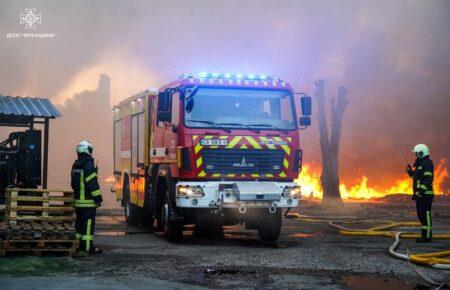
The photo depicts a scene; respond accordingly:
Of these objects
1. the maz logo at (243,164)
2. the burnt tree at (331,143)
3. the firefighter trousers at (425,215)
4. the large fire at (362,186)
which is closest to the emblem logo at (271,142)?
the maz logo at (243,164)

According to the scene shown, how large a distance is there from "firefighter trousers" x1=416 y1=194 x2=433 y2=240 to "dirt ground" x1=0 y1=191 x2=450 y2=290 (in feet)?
0.95

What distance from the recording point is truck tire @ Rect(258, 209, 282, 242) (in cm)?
1075

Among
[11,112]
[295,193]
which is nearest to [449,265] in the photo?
[295,193]

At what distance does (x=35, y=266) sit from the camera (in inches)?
308

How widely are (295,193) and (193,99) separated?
95.8 inches

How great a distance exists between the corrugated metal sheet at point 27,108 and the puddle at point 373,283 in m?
9.89

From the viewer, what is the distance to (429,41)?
3412 centimetres

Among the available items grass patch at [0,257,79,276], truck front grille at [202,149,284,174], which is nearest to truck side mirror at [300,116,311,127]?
truck front grille at [202,149,284,174]

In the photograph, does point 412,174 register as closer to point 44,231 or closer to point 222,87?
point 222,87

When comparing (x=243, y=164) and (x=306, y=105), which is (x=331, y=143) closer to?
(x=306, y=105)

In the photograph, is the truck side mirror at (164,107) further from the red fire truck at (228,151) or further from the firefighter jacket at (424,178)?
the firefighter jacket at (424,178)

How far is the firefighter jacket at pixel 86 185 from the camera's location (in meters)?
9.46

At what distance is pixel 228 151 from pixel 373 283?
154 inches

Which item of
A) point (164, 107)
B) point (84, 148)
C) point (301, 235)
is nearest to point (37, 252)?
point (84, 148)
